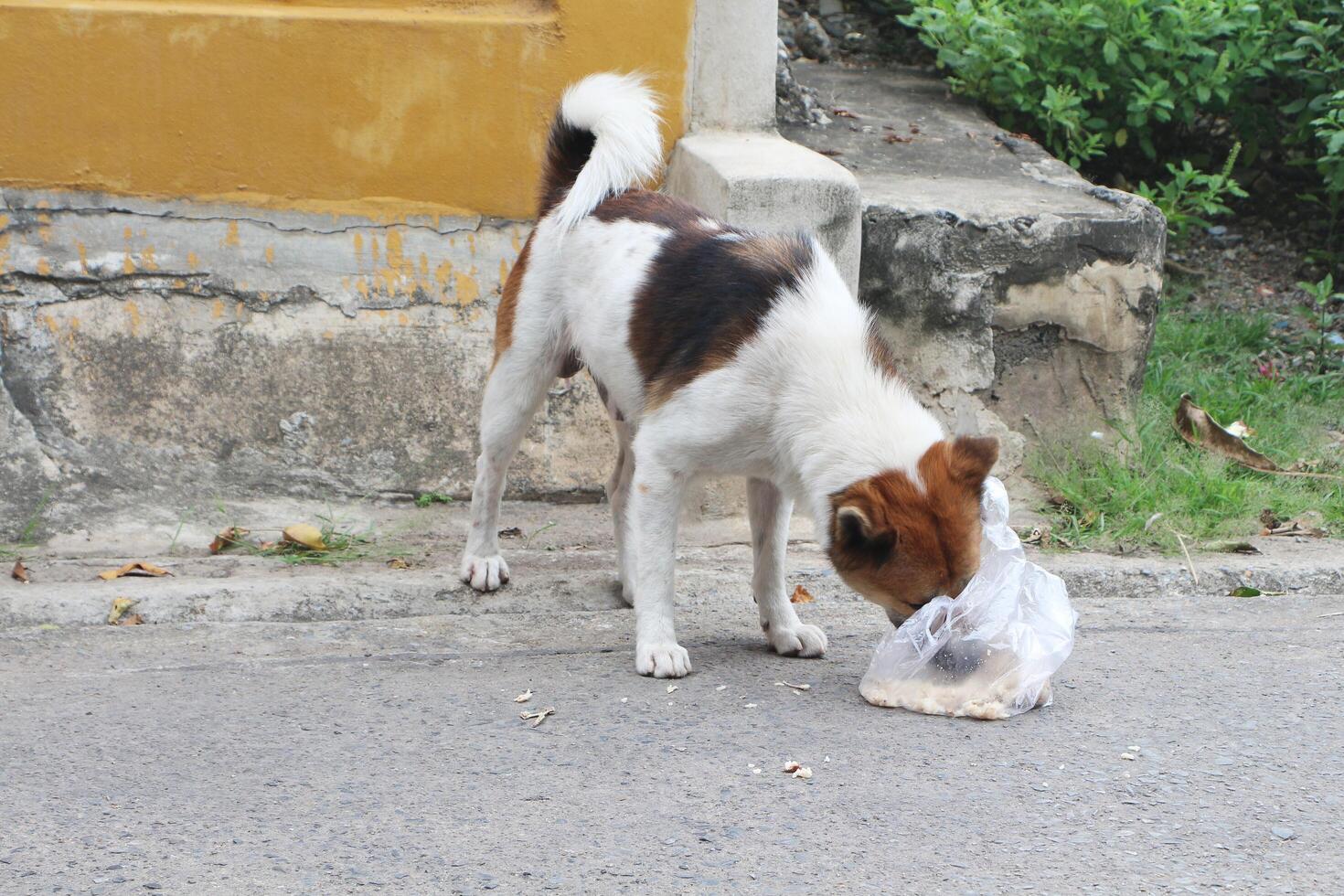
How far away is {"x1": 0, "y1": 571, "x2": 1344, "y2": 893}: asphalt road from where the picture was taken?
2723mm

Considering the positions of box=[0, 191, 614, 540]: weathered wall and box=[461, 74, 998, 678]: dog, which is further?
box=[0, 191, 614, 540]: weathered wall

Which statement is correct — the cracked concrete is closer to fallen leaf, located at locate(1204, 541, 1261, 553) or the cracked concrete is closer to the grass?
the grass

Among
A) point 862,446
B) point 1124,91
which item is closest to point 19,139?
point 862,446

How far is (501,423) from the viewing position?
14.4ft

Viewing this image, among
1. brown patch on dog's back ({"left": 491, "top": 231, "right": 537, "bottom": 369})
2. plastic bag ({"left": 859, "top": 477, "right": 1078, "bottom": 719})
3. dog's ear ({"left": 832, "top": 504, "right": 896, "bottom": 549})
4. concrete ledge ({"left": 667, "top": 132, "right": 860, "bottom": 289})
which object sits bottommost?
plastic bag ({"left": 859, "top": 477, "right": 1078, "bottom": 719})

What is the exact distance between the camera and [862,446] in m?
3.49

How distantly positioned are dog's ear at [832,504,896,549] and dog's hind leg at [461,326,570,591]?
1328mm

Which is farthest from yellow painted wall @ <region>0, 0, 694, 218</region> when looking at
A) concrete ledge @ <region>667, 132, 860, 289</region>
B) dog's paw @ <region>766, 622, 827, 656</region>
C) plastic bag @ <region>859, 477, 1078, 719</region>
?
plastic bag @ <region>859, 477, 1078, 719</region>

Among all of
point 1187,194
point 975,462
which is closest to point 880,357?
point 975,462

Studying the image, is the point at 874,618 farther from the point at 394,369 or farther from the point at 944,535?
the point at 394,369

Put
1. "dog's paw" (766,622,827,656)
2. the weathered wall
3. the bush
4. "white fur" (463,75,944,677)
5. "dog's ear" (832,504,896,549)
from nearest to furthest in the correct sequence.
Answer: "dog's ear" (832,504,896,549) < "white fur" (463,75,944,677) < "dog's paw" (766,622,827,656) < the weathered wall < the bush

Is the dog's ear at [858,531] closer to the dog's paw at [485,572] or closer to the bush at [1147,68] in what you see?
the dog's paw at [485,572]

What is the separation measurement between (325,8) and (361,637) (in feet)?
7.60

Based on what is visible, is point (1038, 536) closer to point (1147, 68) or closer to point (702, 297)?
point (702, 297)
